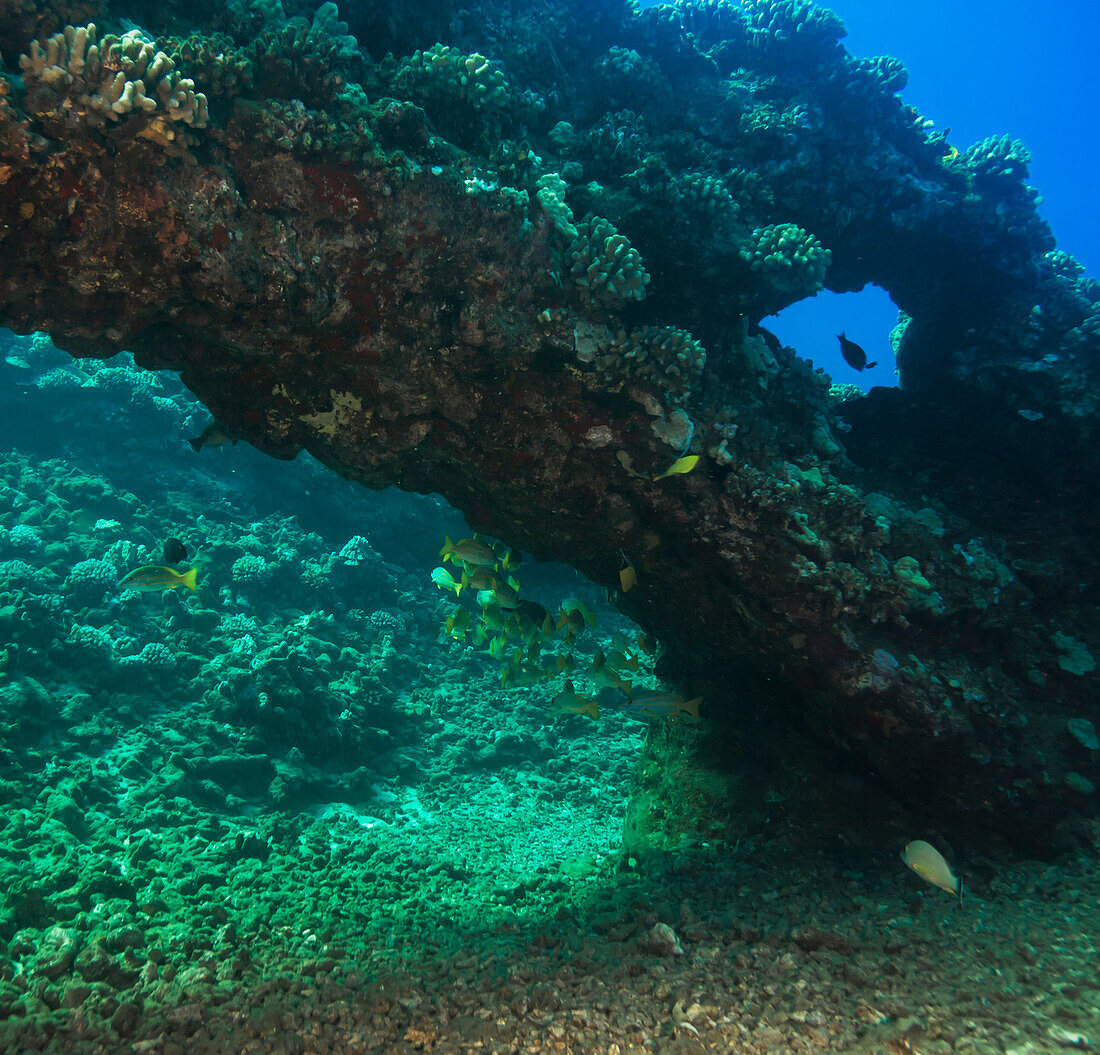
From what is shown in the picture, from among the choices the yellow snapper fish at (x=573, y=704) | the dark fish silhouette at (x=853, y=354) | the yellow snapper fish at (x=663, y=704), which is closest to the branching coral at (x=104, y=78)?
the yellow snapper fish at (x=663, y=704)

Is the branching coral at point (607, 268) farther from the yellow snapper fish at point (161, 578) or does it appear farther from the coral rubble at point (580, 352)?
the yellow snapper fish at point (161, 578)

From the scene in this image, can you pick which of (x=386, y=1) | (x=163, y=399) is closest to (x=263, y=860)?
(x=386, y=1)

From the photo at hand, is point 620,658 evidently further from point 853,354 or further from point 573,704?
point 853,354

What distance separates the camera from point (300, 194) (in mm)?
4141

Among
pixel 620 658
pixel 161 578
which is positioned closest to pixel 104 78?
pixel 161 578

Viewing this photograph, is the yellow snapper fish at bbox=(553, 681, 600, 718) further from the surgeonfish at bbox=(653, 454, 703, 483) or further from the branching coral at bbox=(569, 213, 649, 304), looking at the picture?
the branching coral at bbox=(569, 213, 649, 304)

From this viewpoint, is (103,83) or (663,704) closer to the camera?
(103,83)

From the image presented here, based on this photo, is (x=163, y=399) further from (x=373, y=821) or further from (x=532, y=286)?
(x=532, y=286)

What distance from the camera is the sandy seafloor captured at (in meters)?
2.77

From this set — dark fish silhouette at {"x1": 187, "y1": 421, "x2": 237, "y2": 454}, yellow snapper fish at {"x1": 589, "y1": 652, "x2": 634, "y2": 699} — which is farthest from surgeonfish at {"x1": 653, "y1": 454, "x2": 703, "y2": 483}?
dark fish silhouette at {"x1": 187, "y1": 421, "x2": 237, "y2": 454}

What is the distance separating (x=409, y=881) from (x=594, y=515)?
4071 mm

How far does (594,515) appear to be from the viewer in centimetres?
538

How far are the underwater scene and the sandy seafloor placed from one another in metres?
0.04

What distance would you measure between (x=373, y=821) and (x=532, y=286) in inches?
277
